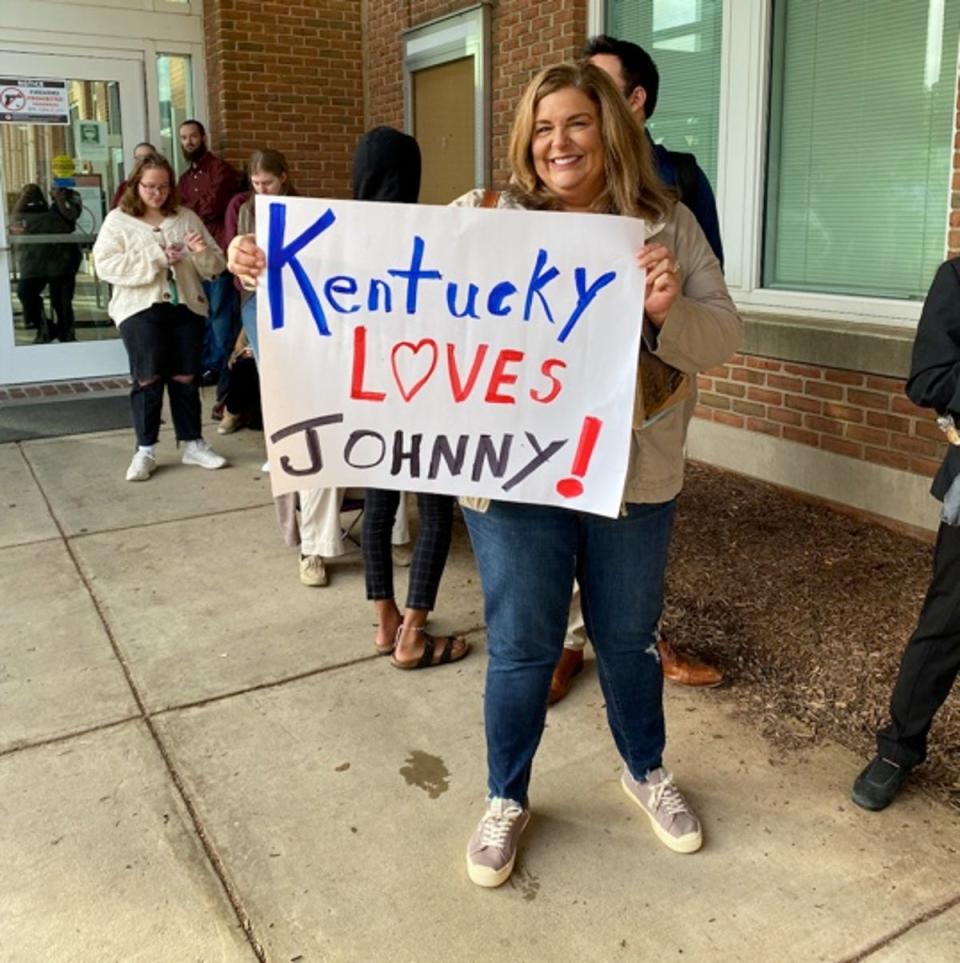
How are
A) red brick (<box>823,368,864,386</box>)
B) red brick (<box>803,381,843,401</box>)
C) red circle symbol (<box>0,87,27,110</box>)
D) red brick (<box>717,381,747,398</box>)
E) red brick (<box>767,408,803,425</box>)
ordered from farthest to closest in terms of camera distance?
red circle symbol (<box>0,87,27,110</box>)
red brick (<box>717,381,747,398</box>)
red brick (<box>767,408,803,425</box>)
red brick (<box>803,381,843,401</box>)
red brick (<box>823,368,864,386</box>)

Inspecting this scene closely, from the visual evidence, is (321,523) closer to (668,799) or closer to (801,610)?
(801,610)

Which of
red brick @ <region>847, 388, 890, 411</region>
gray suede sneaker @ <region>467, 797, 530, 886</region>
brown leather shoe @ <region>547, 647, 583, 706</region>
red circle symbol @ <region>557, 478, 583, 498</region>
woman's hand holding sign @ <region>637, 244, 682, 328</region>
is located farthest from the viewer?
red brick @ <region>847, 388, 890, 411</region>

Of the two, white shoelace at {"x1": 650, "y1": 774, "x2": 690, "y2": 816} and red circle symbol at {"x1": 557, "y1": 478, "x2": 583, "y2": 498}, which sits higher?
red circle symbol at {"x1": 557, "y1": 478, "x2": 583, "y2": 498}

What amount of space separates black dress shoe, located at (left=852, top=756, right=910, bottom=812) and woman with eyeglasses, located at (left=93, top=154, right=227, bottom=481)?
4146mm

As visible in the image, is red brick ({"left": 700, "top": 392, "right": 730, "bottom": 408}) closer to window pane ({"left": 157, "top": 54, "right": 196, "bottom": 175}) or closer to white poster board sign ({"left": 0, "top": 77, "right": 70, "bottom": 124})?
window pane ({"left": 157, "top": 54, "right": 196, "bottom": 175})

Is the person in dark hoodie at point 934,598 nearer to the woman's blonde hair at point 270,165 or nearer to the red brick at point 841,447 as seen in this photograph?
the red brick at point 841,447

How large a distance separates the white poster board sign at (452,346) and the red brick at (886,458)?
9.17ft

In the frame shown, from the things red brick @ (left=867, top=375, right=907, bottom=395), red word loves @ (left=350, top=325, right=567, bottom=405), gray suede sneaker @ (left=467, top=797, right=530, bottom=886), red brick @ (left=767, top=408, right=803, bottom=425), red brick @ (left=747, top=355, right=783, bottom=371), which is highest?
red word loves @ (left=350, top=325, right=567, bottom=405)

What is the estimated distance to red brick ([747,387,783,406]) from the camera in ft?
16.7

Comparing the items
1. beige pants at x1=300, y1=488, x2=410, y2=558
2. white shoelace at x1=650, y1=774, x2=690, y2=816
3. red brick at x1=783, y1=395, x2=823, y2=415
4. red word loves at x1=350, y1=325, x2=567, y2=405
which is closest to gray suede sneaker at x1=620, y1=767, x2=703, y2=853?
white shoelace at x1=650, y1=774, x2=690, y2=816

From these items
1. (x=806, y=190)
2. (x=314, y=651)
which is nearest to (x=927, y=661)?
(x=314, y=651)

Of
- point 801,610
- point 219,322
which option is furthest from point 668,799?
point 219,322

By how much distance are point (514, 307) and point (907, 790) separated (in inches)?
64.6

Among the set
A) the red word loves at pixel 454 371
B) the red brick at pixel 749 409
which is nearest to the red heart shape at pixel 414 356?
the red word loves at pixel 454 371
